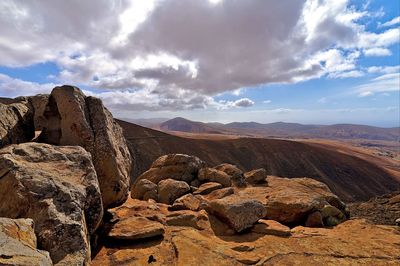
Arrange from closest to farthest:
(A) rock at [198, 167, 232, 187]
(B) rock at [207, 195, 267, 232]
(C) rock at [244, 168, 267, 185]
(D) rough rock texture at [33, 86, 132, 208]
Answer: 1. (D) rough rock texture at [33, 86, 132, 208]
2. (B) rock at [207, 195, 267, 232]
3. (A) rock at [198, 167, 232, 187]
4. (C) rock at [244, 168, 267, 185]

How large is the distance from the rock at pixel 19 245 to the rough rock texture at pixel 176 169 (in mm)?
13627

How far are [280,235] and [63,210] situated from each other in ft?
27.4

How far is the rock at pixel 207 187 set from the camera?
18.2 meters

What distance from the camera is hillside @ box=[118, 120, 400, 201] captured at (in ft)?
246

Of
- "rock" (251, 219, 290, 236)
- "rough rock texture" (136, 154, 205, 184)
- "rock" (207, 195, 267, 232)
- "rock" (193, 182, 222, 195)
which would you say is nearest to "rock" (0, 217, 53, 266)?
"rock" (207, 195, 267, 232)

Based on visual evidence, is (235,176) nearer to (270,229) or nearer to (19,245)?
(270,229)

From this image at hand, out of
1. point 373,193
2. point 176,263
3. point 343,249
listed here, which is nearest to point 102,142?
point 176,263

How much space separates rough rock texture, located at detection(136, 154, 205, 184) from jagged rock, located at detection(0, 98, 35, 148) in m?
9.91

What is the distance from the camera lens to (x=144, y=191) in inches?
702

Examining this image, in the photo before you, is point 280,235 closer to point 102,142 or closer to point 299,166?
point 102,142

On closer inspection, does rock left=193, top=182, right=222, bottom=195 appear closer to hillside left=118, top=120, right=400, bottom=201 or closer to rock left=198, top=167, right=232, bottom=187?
rock left=198, top=167, right=232, bottom=187

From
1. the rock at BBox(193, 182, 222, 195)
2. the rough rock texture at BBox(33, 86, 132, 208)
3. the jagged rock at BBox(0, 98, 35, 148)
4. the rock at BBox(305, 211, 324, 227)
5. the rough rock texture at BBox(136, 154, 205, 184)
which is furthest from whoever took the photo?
the rough rock texture at BBox(136, 154, 205, 184)

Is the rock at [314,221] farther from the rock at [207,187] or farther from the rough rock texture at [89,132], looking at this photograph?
the rough rock texture at [89,132]

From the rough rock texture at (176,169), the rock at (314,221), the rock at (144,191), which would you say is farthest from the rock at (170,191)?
the rock at (314,221)
